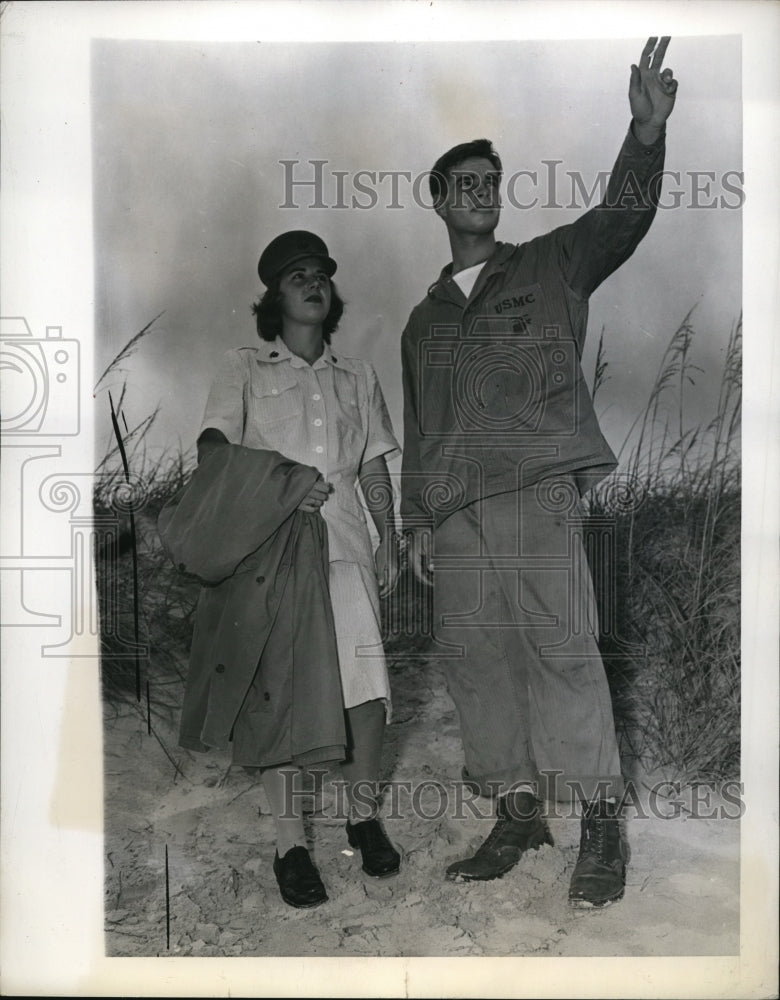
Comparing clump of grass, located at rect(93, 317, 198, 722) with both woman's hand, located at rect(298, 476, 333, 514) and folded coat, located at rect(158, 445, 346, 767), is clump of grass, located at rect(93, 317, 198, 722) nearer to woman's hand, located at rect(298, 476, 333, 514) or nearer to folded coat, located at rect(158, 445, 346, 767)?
folded coat, located at rect(158, 445, 346, 767)

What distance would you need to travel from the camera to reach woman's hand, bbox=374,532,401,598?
1743mm

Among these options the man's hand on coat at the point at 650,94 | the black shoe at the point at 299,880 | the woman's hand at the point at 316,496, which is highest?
the man's hand on coat at the point at 650,94

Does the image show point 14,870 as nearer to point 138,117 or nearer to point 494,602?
point 494,602

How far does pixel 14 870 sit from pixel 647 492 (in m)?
1.48

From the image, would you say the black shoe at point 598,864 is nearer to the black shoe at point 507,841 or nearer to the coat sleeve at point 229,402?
the black shoe at point 507,841

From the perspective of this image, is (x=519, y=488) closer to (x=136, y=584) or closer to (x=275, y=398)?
(x=275, y=398)

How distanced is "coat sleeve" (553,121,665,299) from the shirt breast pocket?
1.93ft

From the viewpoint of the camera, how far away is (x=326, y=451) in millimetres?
1733

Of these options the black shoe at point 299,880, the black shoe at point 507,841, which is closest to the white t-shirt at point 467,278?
the black shoe at point 507,841

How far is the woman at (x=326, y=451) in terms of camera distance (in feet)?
5.65

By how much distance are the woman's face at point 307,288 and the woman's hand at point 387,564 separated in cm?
47

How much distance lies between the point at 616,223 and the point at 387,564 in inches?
32.0

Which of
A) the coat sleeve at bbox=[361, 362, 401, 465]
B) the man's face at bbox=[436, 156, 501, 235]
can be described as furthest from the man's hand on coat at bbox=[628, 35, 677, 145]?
the coat sleeve at bbox=[361, 362, 401, 465]

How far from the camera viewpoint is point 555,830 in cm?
174
